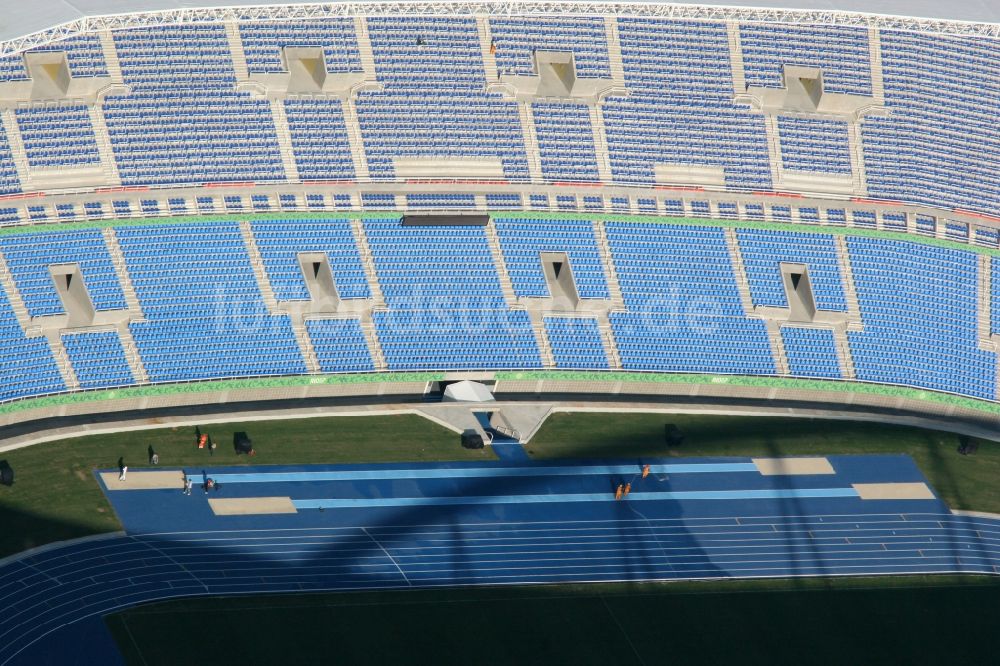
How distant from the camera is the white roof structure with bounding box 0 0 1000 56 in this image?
61656mm

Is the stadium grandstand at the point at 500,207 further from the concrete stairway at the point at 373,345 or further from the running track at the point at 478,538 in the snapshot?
the running track at the point at 478,538

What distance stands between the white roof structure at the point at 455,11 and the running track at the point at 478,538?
20.3 meters

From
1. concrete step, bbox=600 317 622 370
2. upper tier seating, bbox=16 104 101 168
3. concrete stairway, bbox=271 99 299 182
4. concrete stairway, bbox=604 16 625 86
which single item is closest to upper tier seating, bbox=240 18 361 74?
concrete stairway, bbox=271 99 299 182

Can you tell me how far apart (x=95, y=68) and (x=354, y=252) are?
1399 cm

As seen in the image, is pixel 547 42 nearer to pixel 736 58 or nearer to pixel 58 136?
pixel 736 58

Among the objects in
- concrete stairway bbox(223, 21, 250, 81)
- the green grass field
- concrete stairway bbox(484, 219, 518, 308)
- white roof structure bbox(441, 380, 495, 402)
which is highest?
concrete stairway bbox(223, 21, 250, 81)

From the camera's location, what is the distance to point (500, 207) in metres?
67.2

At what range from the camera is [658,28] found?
7125 centimetres

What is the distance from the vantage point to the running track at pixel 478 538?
5372 centimetres

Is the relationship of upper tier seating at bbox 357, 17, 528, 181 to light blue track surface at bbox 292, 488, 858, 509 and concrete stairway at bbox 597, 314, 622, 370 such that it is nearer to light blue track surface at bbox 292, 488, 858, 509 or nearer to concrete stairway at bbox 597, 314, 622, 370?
concrete stairway at bbox 597, 314, 622, 370

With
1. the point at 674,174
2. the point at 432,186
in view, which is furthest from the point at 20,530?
the point at 674,174

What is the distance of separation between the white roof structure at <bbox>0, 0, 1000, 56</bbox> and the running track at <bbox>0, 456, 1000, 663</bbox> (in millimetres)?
20342

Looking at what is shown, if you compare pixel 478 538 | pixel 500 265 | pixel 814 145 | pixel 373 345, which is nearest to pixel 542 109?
pixel 500 265

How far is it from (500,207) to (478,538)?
1711cm
